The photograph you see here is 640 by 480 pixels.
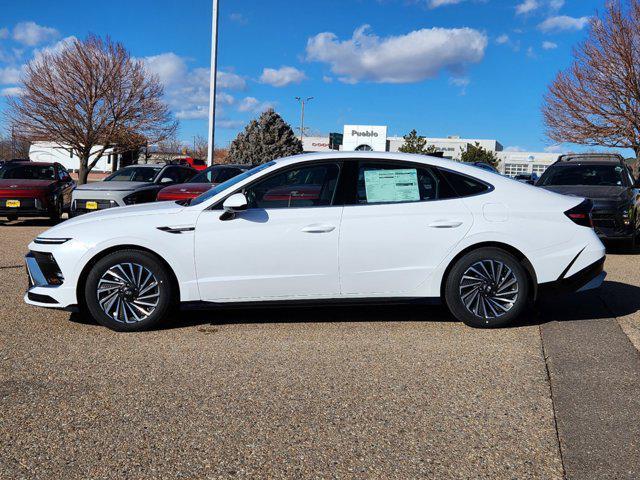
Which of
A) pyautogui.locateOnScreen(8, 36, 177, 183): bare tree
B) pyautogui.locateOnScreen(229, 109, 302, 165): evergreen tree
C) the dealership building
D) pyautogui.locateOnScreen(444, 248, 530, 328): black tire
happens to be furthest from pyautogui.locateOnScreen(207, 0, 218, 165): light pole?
the dealership building

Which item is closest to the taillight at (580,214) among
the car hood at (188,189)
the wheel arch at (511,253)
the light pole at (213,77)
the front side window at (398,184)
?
the wheel arch at (511,253)

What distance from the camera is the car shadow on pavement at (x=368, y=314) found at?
5707 millimetres

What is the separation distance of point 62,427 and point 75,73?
23.1 meters

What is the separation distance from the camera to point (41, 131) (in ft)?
80.6

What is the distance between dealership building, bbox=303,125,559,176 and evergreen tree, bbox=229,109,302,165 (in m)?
28.6

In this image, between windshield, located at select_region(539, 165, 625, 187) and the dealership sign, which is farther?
Result: the dealership sign

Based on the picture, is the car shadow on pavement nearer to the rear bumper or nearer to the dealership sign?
the rear bumper

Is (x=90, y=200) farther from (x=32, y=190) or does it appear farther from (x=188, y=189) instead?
(x=188, y=189)

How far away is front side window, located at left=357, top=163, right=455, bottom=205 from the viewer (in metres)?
5.43

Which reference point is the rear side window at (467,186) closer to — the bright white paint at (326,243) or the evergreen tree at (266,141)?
the bright white paint at (326,243)

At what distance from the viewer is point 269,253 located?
5.18 meters

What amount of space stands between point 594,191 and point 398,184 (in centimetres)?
666

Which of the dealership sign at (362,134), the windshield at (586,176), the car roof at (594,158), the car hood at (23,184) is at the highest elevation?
the dealership sign at (362,134)

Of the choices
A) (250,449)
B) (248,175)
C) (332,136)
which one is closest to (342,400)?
(250,449)
